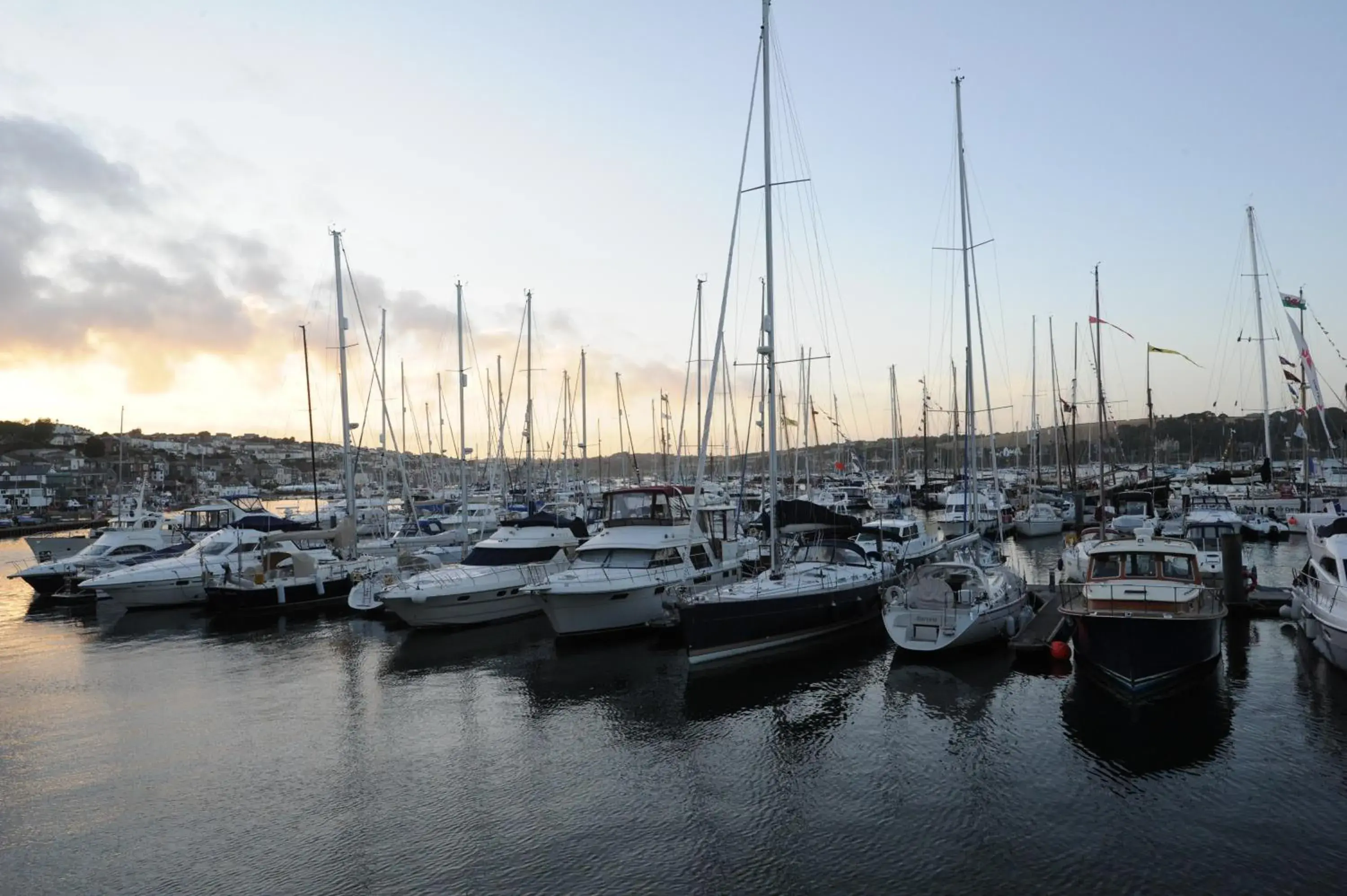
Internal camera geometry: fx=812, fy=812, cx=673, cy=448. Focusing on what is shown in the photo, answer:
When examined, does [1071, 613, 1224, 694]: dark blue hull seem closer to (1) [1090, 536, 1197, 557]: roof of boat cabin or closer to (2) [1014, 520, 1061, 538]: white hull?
(1) [1090, 536, 1197, 557]: roof of boat cabin

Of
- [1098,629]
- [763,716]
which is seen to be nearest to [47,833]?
[763,716]

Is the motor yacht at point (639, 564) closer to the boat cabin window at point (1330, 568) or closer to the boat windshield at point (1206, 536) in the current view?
the boat cabin window at point (1330, 568)

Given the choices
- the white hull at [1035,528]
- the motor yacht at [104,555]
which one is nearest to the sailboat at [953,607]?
the white hull at [1035,528]

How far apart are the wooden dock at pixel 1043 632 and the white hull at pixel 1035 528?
27833mm

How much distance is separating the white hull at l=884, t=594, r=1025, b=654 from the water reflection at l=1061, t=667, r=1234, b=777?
291 cm

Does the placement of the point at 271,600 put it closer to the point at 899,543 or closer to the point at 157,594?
the point at 157,594

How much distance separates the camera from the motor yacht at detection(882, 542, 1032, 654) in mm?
20609

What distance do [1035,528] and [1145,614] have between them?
36.9 meters

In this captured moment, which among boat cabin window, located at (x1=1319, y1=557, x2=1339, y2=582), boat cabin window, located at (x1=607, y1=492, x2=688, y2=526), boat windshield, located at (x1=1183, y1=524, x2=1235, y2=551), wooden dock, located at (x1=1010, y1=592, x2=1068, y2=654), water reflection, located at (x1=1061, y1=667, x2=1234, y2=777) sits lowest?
water reflection, located at (x1=1061, y1=667, x2=1234, y2=777)

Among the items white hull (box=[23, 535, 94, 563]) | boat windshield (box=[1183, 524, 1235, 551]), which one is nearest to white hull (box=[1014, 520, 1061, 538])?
boat windshield (box=[1183, 524, 1235, 551])

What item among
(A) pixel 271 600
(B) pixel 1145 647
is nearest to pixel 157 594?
(A) pixel 271 600

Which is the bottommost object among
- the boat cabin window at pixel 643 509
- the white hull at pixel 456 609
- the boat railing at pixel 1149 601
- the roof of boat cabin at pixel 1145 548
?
the white hull at pixel 456 609

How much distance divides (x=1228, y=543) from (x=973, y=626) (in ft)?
36.0

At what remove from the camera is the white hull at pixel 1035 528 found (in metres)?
51.4
